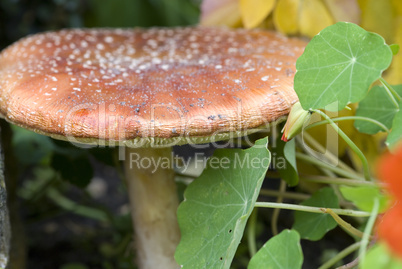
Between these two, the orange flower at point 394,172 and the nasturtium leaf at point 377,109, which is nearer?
the orange flower at point 394,172

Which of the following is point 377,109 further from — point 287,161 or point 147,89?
point 147,89

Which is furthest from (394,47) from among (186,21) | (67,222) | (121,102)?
(186,21)

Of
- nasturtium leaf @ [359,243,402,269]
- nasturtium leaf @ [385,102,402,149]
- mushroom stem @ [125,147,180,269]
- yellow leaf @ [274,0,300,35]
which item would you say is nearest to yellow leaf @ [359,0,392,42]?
yellow leaf @ [274,0,300,35]

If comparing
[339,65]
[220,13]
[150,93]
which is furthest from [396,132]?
[220,13]

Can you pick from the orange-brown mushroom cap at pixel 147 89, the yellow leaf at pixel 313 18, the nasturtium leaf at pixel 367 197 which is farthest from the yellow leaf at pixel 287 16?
the nasturtium leaf at pixel 367 197

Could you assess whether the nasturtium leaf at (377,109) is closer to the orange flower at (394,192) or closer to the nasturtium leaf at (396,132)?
the nasturtium leaf at (396,132)

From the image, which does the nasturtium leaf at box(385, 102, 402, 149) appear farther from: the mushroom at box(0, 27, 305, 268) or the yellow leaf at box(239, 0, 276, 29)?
the yellow leaf at box(239, 0, 276, 29)

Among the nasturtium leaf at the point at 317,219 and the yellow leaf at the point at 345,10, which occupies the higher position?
the yellow leaf at the point at 345,10
